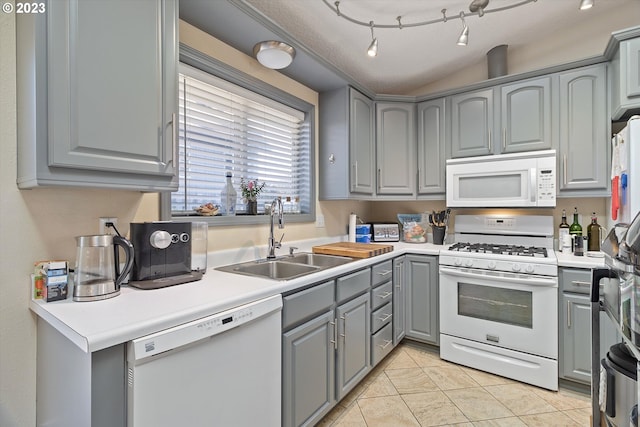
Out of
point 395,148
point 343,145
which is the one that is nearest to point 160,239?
point 343,145

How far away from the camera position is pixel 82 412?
888 millimetres

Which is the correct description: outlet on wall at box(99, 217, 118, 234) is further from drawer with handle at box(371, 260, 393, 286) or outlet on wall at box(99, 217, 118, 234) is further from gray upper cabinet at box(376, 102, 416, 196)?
gray upper cabinet at box(376, 102, 416, 196)

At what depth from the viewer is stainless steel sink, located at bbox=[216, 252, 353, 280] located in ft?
5.99

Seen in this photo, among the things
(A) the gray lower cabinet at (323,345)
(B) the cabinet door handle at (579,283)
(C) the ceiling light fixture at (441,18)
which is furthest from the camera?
(C) the ceiling light fixture at (441,18)

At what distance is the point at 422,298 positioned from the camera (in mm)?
2641

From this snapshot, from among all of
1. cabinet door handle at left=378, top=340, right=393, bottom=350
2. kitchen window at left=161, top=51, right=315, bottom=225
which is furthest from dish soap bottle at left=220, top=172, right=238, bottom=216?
cabinet door handle at left=378, top=340, right=393, bottom=350

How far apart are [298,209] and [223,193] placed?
0.80 meters

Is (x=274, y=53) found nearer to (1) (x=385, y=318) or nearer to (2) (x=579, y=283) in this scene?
(1) (x=385, y=318)

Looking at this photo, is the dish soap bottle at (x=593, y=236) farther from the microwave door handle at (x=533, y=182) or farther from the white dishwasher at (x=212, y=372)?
the white dishwasher at (x=212, y=372)

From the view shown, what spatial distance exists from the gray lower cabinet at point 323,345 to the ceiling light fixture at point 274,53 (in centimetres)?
145

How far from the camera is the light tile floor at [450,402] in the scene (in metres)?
Answer: 1.82

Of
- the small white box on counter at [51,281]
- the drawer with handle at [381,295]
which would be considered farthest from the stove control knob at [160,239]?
the drawer with handle at [381,295]

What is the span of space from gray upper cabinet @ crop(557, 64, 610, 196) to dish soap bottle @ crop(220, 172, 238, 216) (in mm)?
2528

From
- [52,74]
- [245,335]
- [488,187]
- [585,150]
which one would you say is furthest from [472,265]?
[52,74]
